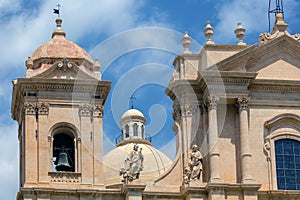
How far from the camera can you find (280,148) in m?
50.0

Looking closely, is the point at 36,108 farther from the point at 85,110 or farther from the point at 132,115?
the point at 132,115

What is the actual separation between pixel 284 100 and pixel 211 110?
3250 millimetres

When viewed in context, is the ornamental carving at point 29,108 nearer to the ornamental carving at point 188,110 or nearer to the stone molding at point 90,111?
the stone molding at point 90,111

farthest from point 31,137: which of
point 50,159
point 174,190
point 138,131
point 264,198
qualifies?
point 138,131

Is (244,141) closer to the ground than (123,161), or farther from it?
closer to the ground

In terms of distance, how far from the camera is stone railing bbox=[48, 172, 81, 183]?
48.3 m

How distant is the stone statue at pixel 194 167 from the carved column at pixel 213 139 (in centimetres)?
48

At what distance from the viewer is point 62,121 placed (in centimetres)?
4928

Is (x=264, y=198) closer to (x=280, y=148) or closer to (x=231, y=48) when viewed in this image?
(x=280, y=148)

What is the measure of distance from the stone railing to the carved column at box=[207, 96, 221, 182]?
5.28m

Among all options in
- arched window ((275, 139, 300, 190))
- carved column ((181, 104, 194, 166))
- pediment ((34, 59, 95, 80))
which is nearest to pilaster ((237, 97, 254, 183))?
arched window ((275, 139, 300, 190))

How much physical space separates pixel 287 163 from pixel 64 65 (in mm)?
9869

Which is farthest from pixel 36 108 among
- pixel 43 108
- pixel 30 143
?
pixel 30 143

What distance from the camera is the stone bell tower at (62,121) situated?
48.3 metres
